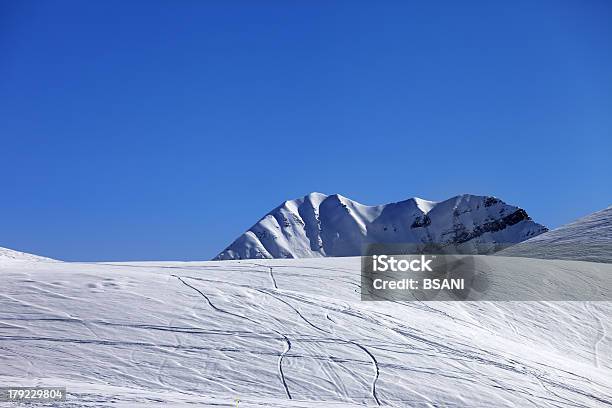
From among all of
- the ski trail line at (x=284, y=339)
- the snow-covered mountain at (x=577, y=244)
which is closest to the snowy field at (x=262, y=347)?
the ski trail line at (x=284, y=339)

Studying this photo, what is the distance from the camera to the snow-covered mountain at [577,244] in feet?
116

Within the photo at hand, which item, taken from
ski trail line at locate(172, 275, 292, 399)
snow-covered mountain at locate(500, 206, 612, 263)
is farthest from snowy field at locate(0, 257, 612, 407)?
snow-covered mountain at locate(500, 206, 612, 263)

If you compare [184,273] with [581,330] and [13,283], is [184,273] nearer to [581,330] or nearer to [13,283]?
[13,283]

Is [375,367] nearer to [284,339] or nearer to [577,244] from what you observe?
[284,339]

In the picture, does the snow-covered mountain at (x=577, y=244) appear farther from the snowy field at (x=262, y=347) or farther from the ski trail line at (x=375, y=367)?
the ski trail line at (x=375, y=367)

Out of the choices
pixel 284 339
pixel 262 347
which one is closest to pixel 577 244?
pixel 284 339

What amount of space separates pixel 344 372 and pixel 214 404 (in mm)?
3218

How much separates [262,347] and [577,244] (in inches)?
1175

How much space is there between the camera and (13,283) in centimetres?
1766

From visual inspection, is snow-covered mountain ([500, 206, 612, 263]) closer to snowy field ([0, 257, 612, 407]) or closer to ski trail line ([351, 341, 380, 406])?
snowy field ([0, 257, 612, 407])

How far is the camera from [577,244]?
38.8m

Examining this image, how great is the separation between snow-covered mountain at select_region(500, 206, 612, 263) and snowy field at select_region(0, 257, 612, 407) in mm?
15588

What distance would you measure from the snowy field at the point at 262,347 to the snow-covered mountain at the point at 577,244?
51.1 ft

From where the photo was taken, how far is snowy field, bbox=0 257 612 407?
12828 millimetres
